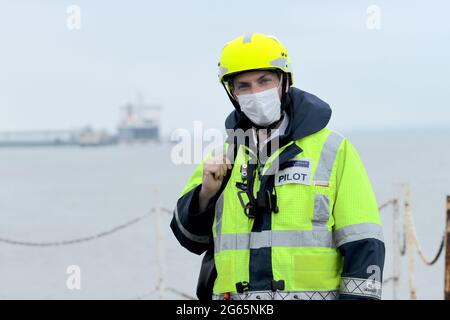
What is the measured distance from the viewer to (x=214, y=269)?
134 inches

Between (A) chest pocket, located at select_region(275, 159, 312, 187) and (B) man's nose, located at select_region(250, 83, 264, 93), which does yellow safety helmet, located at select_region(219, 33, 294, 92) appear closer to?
(B) man's nose, located at select_region(250, 83, 264, 93)

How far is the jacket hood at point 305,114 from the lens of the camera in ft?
10.5

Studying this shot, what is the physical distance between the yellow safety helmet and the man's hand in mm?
338

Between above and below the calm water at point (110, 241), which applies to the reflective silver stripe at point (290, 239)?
above

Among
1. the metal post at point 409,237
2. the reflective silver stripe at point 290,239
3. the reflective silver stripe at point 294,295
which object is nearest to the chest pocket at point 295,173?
the reflective silver stripe at point 290,239

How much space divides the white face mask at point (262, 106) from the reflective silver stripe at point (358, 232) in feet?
1.65

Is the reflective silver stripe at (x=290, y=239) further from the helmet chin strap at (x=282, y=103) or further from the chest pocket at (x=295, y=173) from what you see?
the helmet chin strap at (x=282, y=103)

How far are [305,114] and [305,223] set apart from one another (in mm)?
420

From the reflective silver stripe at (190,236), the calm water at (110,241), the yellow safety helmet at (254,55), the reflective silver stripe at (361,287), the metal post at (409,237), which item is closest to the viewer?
the reflective silver stripe at (361,287)

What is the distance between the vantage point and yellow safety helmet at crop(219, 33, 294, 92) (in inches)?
126

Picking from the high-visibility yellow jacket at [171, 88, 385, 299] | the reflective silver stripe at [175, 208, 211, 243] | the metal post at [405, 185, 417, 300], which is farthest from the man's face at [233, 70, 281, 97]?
the metal post at [405, 185, 417, 300]

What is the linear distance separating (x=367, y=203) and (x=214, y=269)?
2.25 ft
